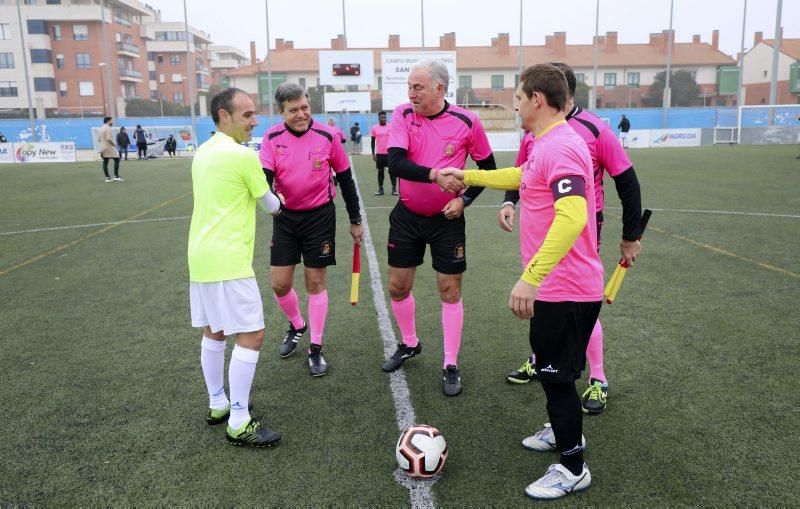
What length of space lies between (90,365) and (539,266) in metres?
3.95

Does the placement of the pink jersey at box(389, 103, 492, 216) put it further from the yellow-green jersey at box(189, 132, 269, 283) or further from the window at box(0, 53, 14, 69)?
the window at box(0, 53, 14, 69)

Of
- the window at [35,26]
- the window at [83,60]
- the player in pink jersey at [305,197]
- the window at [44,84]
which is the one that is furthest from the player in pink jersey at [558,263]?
the window at [35,26]

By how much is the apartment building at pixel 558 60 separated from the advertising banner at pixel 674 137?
1142 inches

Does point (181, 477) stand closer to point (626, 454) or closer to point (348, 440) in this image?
point (348, 440)

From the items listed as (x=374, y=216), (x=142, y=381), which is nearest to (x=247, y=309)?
(x=142, y=381)

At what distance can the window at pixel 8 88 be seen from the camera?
6178 centimetres

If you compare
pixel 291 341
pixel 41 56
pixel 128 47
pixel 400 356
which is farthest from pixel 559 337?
pixel 128 47

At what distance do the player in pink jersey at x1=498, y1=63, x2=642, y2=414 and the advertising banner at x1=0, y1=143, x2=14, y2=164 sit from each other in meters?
36.2

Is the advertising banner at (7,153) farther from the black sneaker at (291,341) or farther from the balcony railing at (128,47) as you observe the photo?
the balcony railing at (128,47)

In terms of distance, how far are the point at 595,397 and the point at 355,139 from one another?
31585mm

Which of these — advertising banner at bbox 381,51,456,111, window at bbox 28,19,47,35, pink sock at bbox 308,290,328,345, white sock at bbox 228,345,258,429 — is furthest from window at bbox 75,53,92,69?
white sock at bbox 228,345,258,429

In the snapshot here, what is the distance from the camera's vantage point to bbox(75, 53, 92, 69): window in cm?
6550

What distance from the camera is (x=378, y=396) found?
4230mm

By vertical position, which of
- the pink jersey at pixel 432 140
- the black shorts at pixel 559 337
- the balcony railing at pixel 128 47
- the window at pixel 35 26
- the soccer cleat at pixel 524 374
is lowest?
the soccer cleat at pixel 524 374
